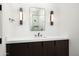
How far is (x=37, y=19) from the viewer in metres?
4.29

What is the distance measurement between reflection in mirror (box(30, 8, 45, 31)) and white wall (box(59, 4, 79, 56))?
71cm

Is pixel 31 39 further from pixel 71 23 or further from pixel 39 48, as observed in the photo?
pixel 71 23

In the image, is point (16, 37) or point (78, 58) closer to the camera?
point (78, 58)

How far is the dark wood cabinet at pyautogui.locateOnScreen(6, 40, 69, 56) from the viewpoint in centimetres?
384

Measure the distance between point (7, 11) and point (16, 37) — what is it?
0.81 m

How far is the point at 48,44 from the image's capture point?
431cm

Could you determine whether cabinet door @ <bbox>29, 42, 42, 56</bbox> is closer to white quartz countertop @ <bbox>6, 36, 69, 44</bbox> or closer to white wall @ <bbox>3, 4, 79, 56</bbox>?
white quartz countertop @ <bbox>6, 36, 69, 44</bbox>

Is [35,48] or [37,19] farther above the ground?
[37,19]

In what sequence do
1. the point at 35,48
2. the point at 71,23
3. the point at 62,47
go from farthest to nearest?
the point at 71,23 < the point at 62,47 < the point at 35,48

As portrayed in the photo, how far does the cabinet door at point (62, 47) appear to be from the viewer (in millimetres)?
4487

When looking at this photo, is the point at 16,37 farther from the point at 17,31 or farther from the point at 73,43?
the point at 73,43

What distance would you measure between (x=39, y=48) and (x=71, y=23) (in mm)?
1493

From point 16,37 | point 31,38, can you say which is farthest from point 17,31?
point 31,38

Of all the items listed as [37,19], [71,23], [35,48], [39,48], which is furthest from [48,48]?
[71,23]
